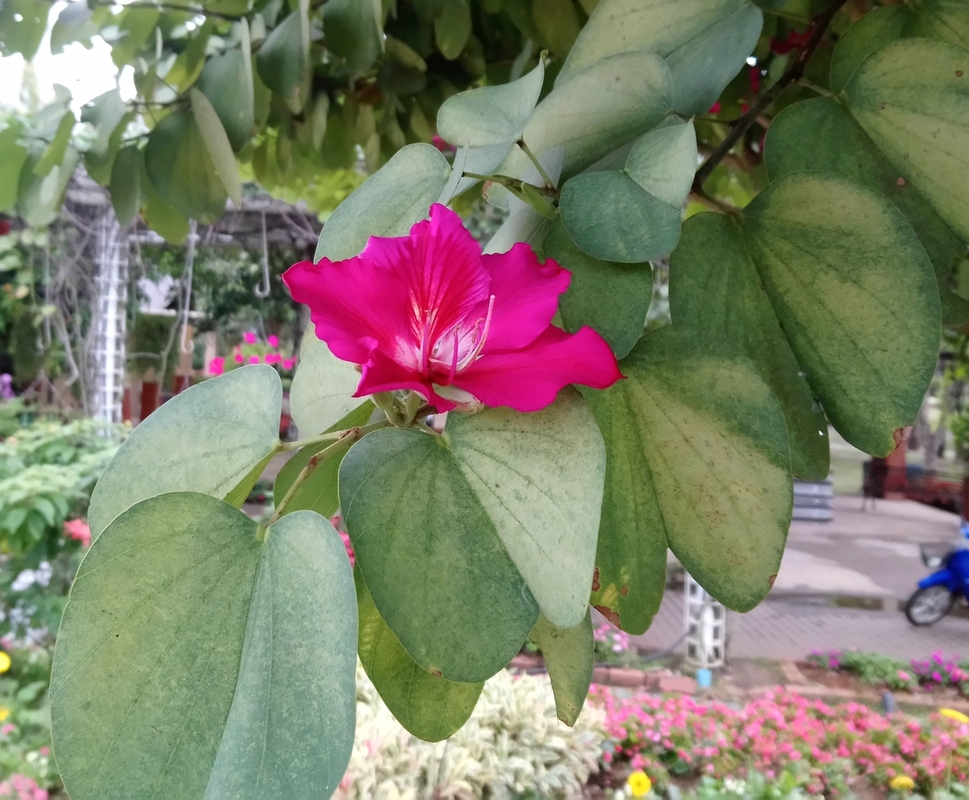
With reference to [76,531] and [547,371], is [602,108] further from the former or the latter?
[76,531]

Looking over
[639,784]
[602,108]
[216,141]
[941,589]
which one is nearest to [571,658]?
[602,108]

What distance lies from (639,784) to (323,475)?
58.2 inches

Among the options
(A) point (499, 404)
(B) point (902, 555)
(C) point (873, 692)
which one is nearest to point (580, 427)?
(A) point (499, 404)

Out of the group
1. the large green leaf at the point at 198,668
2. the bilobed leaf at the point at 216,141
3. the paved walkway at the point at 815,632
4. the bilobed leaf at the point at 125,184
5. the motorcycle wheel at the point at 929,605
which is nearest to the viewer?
the large green leaf at the point at 198,668

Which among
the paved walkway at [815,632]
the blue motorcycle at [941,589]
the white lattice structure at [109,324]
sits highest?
the white lattice structure at [109,324]

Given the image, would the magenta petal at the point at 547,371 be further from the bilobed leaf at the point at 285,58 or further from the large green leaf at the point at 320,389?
the bilobed leaf at the point at 285,58

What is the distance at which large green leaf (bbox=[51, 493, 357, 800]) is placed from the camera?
0.15m

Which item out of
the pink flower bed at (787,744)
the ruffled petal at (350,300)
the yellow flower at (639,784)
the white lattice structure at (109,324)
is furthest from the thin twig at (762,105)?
the white lattice structure at (109,324)

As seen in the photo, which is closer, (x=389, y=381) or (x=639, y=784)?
(x=389, y=381)

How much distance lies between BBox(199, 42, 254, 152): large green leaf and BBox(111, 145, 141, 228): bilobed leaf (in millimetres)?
92

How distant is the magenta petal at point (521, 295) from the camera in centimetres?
20

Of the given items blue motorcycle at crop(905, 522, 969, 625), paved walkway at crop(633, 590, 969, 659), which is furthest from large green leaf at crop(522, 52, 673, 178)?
blue motorcycle at crop(905, 522, 969, 625)

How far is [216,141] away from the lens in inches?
17.0

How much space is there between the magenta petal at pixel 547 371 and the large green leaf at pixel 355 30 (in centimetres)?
32
